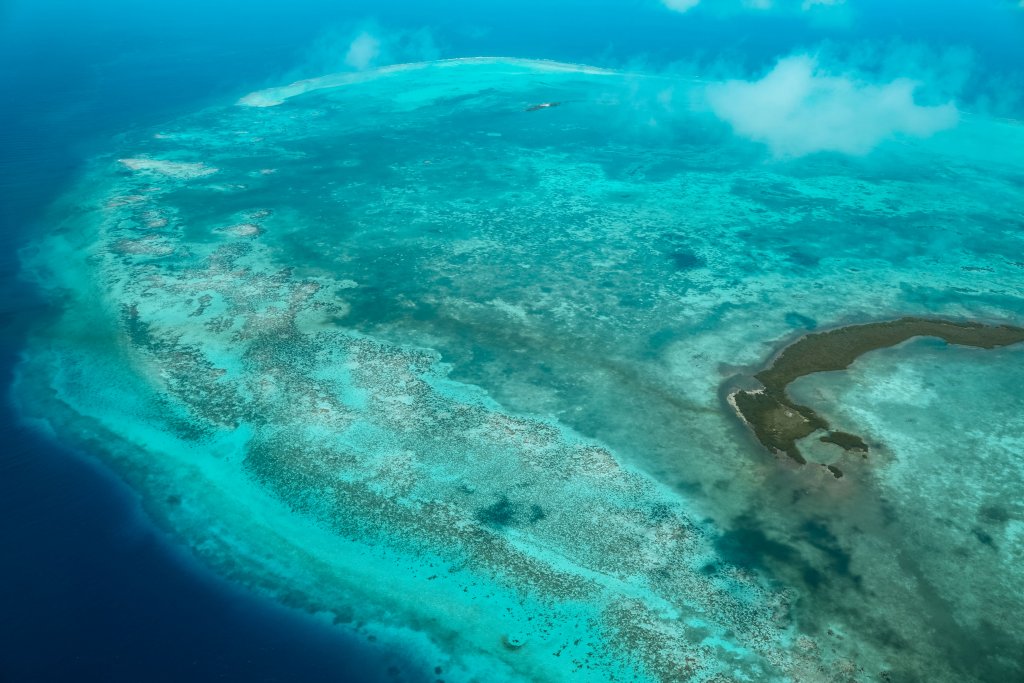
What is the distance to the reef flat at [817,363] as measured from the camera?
18.9m

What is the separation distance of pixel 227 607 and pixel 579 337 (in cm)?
1316

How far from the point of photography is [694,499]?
1711 cm

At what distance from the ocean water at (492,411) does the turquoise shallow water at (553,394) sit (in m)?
0.10

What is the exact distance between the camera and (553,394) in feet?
67.7

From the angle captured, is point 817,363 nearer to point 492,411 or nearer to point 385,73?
point 492,411

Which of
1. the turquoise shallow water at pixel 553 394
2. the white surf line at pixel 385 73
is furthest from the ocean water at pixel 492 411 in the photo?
the white surf line at pixel 385 73

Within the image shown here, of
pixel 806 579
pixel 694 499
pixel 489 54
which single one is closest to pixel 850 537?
pixel 806 579

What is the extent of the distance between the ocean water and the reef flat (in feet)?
1.64

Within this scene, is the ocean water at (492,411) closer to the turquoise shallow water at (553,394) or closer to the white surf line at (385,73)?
the turquoise shallow water at (553,394)

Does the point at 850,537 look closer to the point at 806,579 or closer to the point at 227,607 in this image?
the point at 806,579

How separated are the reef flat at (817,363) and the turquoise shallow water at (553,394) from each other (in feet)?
2.05

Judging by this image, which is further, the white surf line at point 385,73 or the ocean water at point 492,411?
the white surf line at point 385,73

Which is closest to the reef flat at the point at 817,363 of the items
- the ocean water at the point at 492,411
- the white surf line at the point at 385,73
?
the ocean water at the point at 492,411

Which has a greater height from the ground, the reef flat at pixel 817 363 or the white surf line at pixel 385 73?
the white surf line at pixel 385 73
